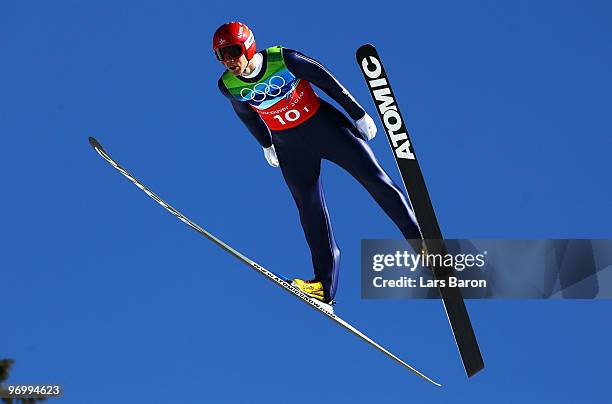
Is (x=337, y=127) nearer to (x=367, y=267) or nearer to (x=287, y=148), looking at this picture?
(x=287, y=148)

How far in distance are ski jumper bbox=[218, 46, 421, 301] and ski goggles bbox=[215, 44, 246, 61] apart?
0.91 feet

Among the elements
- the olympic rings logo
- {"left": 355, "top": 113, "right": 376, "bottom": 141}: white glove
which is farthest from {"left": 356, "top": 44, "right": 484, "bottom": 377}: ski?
the olympic rings logo

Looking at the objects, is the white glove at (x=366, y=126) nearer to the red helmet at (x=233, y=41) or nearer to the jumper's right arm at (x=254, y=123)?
the jumper's right arm at (x=254, y=123)

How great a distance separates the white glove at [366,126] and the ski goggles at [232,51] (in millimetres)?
1183

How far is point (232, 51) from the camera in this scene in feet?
36.7

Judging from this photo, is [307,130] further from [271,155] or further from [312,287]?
[312,287]

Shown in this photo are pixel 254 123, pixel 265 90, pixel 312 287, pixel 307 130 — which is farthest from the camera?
pixel 312 287

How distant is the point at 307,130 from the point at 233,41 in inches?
42.4

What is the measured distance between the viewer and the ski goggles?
36.7 ft

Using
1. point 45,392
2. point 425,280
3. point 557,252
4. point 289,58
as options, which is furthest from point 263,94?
point 45,392

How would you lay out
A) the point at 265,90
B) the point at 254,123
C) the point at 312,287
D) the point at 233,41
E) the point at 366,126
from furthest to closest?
the point at 312,287 → the point at 254,123 → the point at 366,126 → the point at 265,90 → the point at 233,41

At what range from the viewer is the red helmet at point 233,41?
11180 millimetres

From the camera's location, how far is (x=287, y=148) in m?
11.9

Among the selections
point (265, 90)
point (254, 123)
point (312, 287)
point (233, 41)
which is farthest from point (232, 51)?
point (312, 287)
